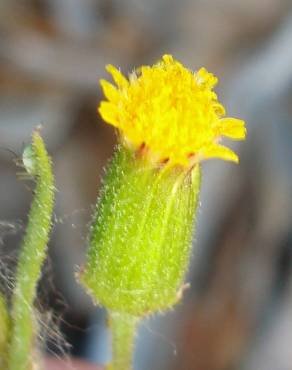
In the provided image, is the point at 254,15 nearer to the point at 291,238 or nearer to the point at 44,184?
the point at 291,238

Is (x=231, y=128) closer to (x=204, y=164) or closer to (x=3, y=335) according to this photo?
(x=3, y=335)

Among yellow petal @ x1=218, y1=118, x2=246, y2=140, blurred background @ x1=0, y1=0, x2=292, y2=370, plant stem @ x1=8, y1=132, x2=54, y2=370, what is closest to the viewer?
plant stem @ x1=8, y1=132, x2=54, y2=370

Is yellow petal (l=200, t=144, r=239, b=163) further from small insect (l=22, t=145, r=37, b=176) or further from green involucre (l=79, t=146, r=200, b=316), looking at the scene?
small insect (l=22, t=145, r=37, b=176)

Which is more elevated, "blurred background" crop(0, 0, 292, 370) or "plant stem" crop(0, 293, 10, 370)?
"blurred background" crop(0, 0, 292, 370)

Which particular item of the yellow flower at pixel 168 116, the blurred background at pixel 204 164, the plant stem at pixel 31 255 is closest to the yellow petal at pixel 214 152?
the yellow flower at pixel 168 116

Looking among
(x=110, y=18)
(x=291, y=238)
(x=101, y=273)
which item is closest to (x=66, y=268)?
(x=291, y=238)

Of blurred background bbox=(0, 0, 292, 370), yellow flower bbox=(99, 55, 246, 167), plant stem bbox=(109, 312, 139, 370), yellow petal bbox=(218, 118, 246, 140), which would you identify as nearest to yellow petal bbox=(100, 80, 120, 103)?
yellow flower bbox=(99, 55, 246, 167)
